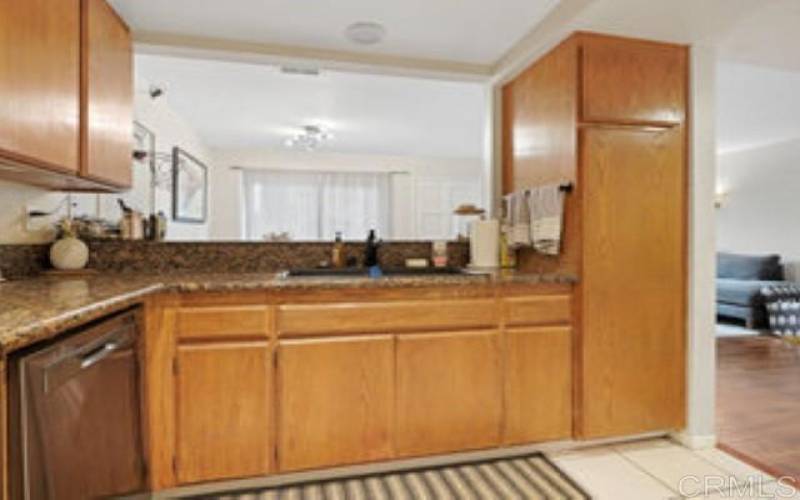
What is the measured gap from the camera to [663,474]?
191 centimetres

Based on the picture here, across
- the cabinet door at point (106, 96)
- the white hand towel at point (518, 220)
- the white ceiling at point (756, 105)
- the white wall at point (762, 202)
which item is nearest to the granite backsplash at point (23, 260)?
the cabinet door at point (106, 96)

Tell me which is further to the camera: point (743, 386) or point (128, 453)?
point (743, 386)

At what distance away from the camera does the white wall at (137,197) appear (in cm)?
185

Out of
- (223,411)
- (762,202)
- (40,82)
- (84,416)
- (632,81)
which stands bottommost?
(223,411)

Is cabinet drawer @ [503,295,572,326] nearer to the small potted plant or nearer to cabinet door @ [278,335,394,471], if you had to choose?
cabinet door @ [278,335,394,471]

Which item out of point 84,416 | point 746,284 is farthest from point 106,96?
point 746,284

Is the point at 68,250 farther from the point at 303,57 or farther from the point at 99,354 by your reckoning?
the point at 303,57

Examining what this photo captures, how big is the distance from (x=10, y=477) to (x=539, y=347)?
1.83 meters

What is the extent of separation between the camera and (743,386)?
3078 millimetres

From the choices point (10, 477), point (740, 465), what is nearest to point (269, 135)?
point (10, 477)

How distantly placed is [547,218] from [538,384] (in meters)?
0.78

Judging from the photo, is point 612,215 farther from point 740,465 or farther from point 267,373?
point 267,373

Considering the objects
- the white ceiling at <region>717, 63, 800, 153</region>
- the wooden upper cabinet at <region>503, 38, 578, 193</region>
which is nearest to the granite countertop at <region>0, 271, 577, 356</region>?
the wooden upper cabinet at <region>503, 38, 578, 193</region>

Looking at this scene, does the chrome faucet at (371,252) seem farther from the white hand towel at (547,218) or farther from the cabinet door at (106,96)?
the cabinet door at (106,96)
